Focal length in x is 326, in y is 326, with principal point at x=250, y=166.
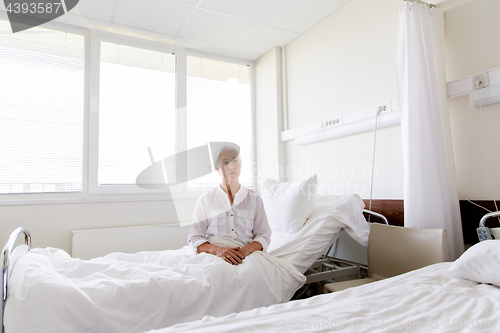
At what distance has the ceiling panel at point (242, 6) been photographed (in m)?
2.77

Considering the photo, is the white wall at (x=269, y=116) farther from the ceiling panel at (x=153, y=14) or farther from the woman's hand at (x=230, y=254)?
the woman's hand at (x=230, y=254)

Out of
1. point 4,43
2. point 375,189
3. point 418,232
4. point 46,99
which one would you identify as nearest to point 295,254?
point 418,232

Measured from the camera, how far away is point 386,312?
103 centimetres

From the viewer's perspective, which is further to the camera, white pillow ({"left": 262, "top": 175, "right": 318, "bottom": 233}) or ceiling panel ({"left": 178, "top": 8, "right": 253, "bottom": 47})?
ceiling panel ({"left": 178, "top": 8, "right": 253, "bottom": 47})

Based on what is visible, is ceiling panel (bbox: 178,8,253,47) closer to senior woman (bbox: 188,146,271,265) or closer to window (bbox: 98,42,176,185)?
window (bbox: 98,42,176,185)

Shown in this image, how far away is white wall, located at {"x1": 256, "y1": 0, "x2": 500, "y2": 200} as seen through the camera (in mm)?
1885

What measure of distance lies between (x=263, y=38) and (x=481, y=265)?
2871 millimetres

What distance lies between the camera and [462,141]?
1.97 meters

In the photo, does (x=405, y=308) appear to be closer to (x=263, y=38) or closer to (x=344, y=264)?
(x=344, y=264)

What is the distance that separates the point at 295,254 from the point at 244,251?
0.35 metres

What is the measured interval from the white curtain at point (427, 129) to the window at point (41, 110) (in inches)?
110

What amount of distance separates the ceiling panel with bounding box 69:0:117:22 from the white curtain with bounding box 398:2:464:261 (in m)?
2.34

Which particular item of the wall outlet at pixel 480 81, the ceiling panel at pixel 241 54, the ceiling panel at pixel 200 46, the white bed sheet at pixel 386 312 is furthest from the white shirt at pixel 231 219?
the ceiling panel at pixel 241 54

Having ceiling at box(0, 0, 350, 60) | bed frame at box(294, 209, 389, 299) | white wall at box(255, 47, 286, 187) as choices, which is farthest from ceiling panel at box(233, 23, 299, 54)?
bed frame at box(294, 209, 389, 299)
